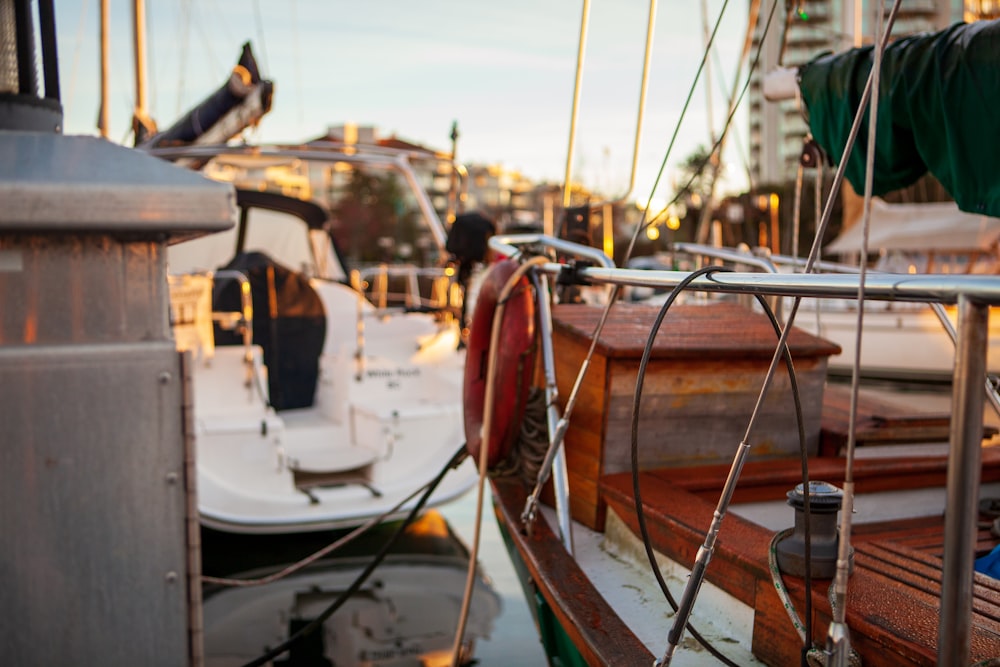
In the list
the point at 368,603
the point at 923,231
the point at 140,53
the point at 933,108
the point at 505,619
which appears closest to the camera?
the point at 933,108

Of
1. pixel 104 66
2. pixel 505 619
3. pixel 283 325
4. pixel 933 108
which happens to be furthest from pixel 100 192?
pixel 104 66

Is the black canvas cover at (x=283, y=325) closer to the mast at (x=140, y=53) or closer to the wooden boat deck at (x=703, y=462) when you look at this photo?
the mast at (x=140, y=53)

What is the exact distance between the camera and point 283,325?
8.12m

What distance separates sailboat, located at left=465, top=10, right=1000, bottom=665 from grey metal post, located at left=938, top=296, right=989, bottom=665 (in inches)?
A: 10.8

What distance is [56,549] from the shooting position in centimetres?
159

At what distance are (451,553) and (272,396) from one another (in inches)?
92.7

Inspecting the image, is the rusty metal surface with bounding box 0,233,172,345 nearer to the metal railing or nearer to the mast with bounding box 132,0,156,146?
the metal railing

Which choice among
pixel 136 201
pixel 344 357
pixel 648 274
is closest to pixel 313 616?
pixel 344 357

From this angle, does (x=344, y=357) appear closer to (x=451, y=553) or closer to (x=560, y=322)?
(x=451, y=553)

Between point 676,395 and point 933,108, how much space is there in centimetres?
131

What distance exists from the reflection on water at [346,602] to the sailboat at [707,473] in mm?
1721

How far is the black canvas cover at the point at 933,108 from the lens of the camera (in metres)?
2.72

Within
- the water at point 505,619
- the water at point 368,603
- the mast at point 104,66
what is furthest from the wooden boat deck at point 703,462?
the mast at point 104,66

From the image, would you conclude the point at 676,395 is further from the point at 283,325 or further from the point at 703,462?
the point at 283,325
